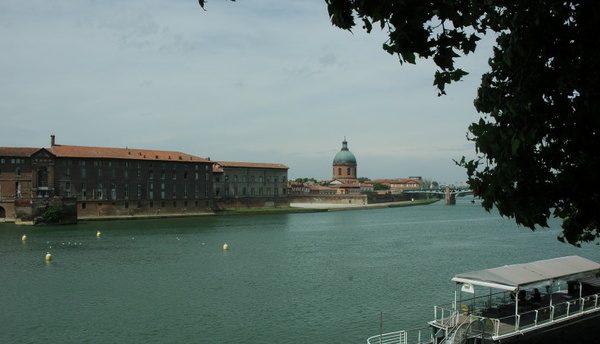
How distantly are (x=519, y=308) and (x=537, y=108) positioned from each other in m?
14.1

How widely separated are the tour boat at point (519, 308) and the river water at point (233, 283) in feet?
8.51

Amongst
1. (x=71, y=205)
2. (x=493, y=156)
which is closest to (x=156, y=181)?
(x=71, y=205)

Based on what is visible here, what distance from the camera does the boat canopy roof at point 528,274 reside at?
20.6 meters

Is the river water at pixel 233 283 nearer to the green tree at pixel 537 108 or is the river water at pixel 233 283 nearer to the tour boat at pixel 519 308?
the tour boat at pixel 519 308

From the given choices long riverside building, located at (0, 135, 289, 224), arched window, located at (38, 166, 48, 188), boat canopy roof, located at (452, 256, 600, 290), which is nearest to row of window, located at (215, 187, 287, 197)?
long riverside building, located at (0, 135, 289, 224)

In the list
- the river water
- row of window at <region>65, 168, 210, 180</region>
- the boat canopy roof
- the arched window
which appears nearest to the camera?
the boat canopy roof

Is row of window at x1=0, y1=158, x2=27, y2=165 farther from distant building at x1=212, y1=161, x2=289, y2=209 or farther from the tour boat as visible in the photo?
the tour boat

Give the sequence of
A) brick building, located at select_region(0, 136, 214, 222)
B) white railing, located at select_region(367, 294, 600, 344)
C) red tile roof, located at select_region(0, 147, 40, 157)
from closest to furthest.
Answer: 1. white railing, located at select_region(367, 294, 600, 344)
2. brick building, located at select_region(0, 136, 214, 222)
3. red tile roof, located at select_region(0, 147, 40, 157)

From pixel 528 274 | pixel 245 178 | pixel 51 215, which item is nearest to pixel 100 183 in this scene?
pixel 51 215

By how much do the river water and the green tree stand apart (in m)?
11.1

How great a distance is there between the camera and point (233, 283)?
36750 mm

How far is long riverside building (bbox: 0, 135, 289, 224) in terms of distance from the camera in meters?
86.2

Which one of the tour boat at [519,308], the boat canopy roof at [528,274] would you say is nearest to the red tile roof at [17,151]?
the tour boat at [519,308]

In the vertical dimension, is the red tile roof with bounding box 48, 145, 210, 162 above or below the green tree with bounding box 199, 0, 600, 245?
above
